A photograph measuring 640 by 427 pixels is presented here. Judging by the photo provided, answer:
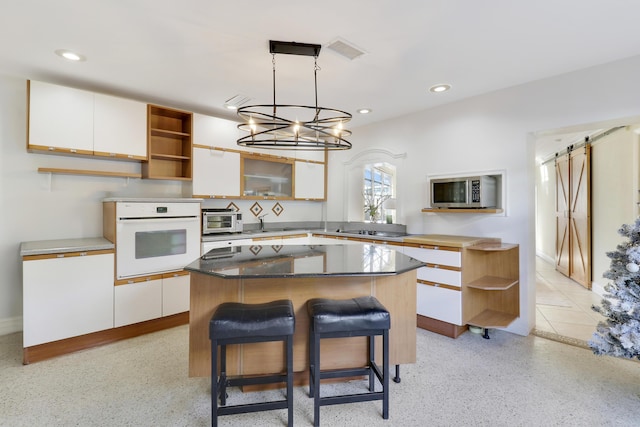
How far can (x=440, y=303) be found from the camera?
3256 mm

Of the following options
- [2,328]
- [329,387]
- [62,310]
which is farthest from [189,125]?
[329,387]

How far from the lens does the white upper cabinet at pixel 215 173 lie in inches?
154

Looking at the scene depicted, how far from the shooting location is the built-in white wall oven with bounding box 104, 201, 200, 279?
10.1 feet

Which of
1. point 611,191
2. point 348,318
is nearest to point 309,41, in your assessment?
point 348,318

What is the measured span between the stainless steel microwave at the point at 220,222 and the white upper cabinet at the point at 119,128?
981mm

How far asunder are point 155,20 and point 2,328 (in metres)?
3.42

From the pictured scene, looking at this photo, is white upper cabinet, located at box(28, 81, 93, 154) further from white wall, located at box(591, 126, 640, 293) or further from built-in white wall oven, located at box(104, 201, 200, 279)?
white wall, located at box(591, 126, 640, 293)

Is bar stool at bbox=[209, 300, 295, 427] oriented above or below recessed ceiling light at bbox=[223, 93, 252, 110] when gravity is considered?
below

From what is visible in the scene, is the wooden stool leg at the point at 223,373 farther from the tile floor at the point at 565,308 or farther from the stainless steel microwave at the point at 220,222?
the tile floor at the point at 565,308

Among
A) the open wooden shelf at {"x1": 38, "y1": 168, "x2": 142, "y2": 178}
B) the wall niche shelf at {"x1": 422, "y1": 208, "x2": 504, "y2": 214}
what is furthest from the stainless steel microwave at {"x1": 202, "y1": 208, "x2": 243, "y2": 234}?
the wall niche shelf at {"x1": 422, "y1": 208, "x2": 504, "y2": 214}

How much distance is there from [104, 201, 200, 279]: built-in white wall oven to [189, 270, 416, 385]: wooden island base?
1.48m

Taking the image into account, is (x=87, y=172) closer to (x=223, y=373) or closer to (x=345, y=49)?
(x=223, y=373)

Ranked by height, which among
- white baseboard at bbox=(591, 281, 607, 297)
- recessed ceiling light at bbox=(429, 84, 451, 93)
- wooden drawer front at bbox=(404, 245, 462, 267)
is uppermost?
recessed ceiling light at bbox=(429, 84, 451, 93)

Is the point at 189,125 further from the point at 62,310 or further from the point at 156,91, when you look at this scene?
the point at 62,310
